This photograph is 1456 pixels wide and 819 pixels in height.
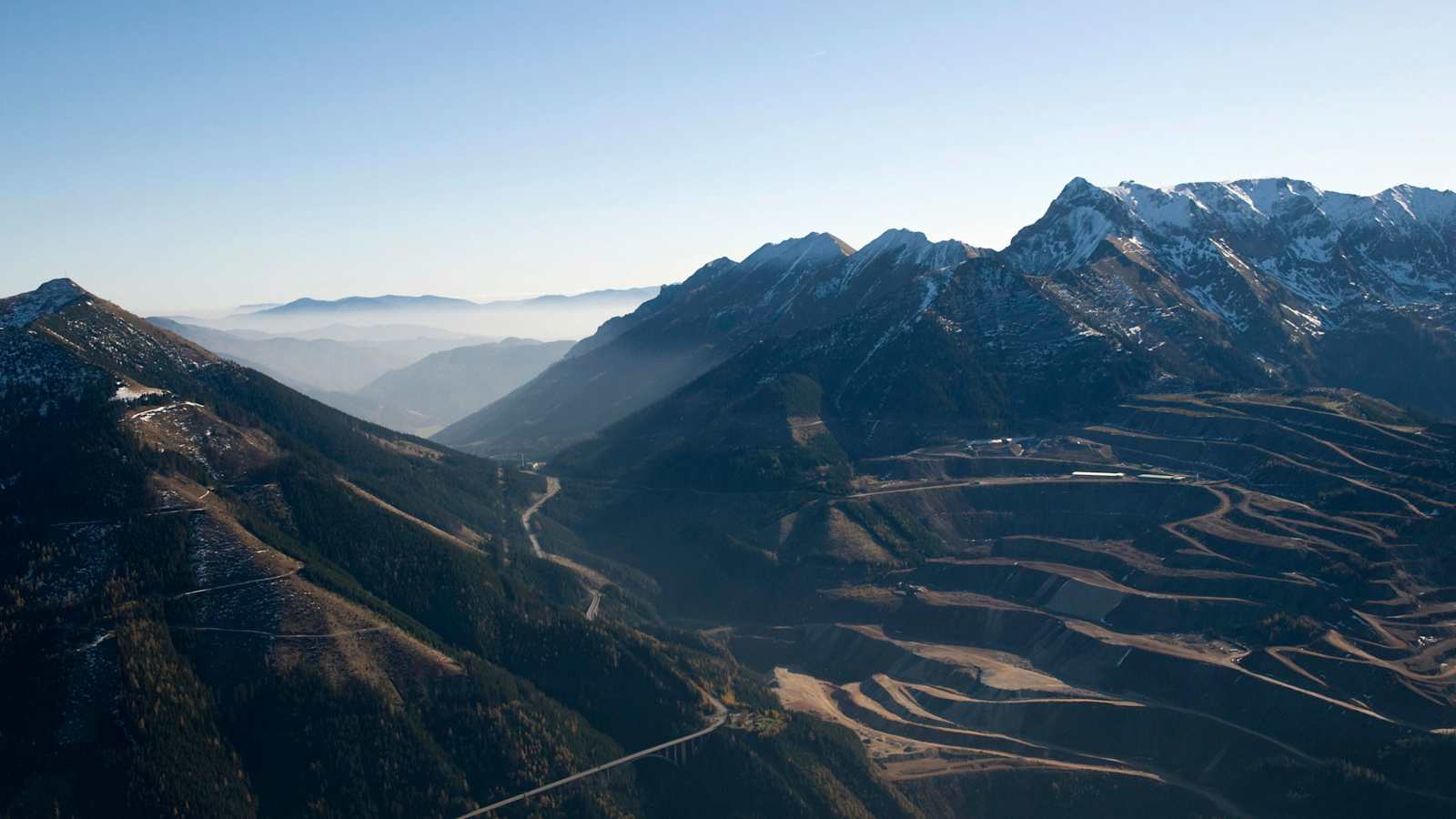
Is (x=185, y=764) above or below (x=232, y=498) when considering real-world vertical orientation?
below

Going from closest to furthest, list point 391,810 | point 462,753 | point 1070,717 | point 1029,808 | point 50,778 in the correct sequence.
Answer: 1. point 50,778
2. point 391,810
3. point 462,753
4. point 1029,808
5. point 1070,717

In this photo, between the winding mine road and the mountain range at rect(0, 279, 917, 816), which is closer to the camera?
the mountain range at rect(0, 279, 917, 816)

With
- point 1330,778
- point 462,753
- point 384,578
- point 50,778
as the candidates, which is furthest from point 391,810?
point 1330,778

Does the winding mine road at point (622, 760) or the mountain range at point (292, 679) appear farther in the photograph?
the winding mine road at point (622, 760)

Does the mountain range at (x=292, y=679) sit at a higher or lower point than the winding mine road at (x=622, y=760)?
higher

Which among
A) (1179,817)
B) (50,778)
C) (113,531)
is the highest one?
(113,531)

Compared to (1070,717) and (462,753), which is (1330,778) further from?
(462,753)

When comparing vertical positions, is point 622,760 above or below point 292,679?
below

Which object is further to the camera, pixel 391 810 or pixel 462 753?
pixel 462 753

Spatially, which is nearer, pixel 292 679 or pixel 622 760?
pixel 292 679

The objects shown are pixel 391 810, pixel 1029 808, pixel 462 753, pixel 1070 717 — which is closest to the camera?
pixel 391 810

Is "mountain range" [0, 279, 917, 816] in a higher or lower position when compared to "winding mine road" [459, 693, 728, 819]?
higher
